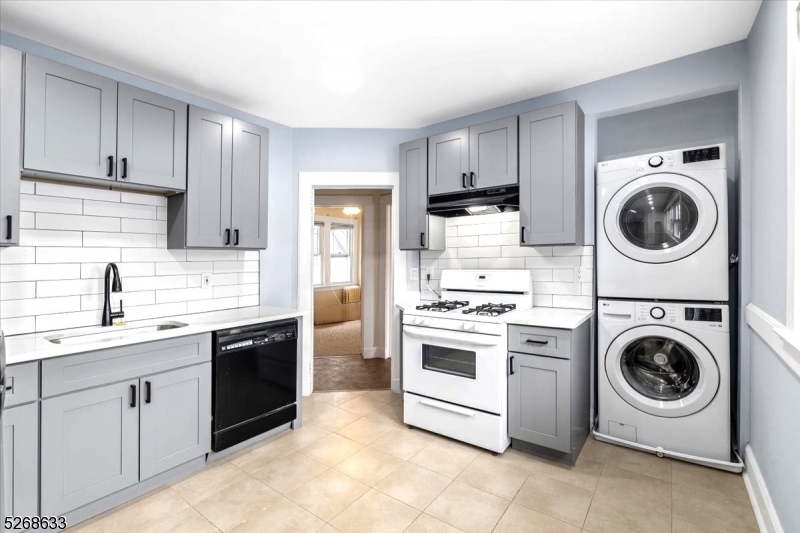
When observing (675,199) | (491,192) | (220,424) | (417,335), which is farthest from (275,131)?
(675,199)

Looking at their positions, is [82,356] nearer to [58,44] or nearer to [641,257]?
[58,44]

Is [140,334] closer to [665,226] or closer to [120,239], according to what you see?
[120,239]

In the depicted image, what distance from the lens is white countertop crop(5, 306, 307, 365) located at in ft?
6.07

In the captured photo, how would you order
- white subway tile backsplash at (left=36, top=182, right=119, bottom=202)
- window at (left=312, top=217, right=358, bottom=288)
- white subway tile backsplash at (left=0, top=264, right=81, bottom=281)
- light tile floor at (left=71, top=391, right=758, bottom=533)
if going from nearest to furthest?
light tile floor at (left=71, top=391, right=758, bottom=533) < white subway tile backsplash at (left=0, top=264, right=81, bottom=281) < white subway tile backsplash at (left=36, top=182, right=119, bottom=202) < window at (left=312, top=217, right=358, bottom=288)

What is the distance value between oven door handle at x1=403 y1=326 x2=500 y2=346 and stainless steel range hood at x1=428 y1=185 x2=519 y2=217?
1.05m

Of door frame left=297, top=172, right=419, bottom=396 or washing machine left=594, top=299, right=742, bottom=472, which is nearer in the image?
washing machine left=594, top=299, right=742, bottom=472

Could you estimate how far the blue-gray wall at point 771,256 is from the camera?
1669 millimetres

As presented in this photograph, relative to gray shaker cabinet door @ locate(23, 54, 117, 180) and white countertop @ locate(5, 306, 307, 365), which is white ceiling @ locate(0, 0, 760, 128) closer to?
gray shaker cabinet door @ locate(23, 54, 117, 180)

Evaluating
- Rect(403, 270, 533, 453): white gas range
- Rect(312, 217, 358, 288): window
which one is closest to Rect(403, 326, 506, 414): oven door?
Rect(403, 270, 533, 453): white gas range

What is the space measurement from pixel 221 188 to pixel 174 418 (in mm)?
1530

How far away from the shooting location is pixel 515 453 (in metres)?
2.71

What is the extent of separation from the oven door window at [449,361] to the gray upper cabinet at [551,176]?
96 cm

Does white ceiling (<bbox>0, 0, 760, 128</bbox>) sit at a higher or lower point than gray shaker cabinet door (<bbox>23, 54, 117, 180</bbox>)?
higher

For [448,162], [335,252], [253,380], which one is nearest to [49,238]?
[253,380]
